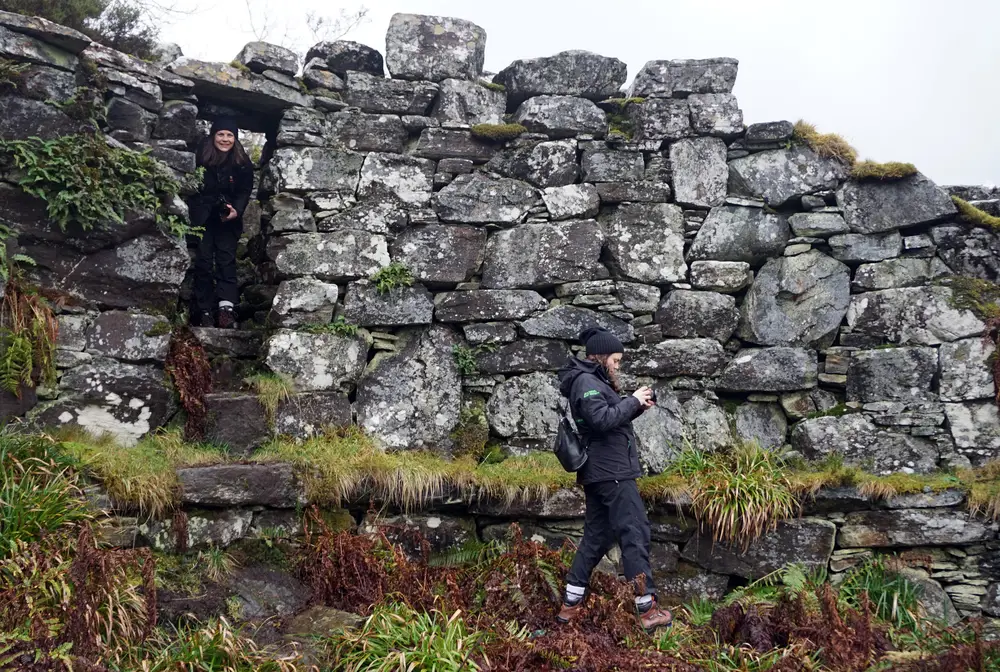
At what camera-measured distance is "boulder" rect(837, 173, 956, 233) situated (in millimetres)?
7266

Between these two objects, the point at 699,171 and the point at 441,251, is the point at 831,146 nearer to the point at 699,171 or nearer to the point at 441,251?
the point at 699,171

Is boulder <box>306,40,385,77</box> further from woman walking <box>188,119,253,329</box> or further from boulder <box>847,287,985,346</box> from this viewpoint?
boulder <box>847,287,985,346</box>

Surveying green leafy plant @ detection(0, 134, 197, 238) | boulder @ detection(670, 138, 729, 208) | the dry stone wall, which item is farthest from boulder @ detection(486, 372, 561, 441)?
green leafy plant @ detection(0, 134, 197, 238)

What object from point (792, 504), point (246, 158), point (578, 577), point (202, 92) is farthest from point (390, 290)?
point (792, 504)

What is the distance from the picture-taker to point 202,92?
23.8 feet

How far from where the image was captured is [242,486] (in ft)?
18.6

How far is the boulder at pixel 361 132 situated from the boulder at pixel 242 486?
3.05 m

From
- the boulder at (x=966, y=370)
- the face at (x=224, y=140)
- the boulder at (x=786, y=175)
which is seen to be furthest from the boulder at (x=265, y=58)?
the boulder at (x=966, y=370)

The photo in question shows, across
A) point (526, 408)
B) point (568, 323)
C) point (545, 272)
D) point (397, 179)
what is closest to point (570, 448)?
point (526, 408)

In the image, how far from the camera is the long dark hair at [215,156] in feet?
23.6

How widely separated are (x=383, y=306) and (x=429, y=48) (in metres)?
2.44

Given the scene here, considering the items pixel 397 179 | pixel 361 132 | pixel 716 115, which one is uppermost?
pixel 716 115

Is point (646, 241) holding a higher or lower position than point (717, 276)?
higher

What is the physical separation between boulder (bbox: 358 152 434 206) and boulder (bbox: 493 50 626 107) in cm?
124
